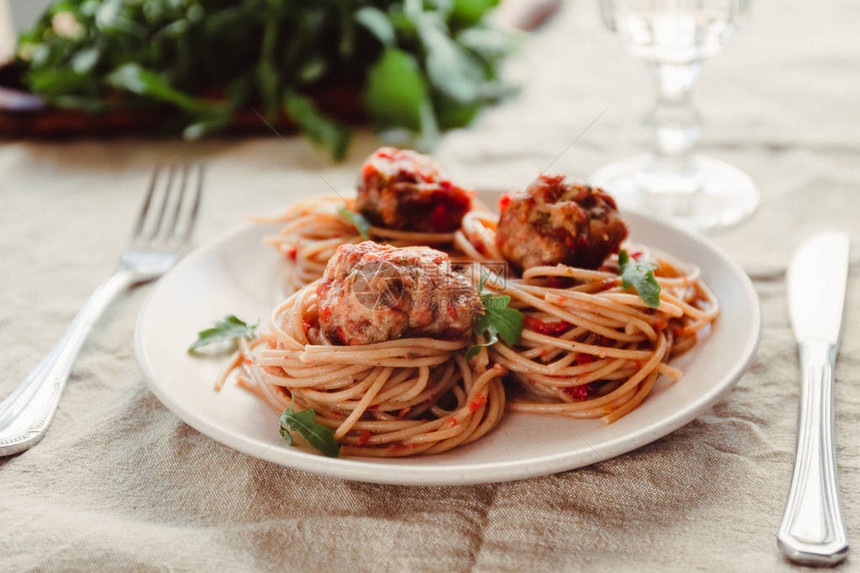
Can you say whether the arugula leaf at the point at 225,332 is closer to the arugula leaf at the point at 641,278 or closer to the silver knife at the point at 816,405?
the arugula leaf at the point at 641,278

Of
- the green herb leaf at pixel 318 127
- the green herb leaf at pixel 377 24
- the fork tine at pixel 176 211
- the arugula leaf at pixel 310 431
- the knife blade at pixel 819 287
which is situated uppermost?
the arugula leaf at pixel 310 431

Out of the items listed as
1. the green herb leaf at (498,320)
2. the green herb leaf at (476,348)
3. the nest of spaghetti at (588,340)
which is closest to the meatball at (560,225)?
the nest of spaghetti at (588,340)

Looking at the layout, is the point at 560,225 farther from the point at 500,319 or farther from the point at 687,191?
the point at 687,191

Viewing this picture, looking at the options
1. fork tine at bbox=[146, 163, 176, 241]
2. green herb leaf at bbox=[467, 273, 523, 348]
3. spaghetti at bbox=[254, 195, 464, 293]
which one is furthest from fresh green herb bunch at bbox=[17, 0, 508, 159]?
green herb leaf at bbox=[467, 273, 523, 348]

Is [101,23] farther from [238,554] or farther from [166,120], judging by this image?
[238,554]

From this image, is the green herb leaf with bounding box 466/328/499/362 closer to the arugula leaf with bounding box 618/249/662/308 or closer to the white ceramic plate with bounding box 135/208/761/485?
the white ceramic plate with bounding box 135/208/761/485

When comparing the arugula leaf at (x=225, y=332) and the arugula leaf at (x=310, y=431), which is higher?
the arugula leaf at (x=310, y=431)

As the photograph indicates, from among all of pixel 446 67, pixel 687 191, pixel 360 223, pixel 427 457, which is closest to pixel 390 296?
pixel 427 457
